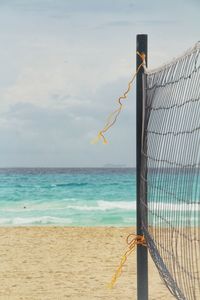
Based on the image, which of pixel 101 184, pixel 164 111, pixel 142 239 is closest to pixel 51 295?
pixel 142 239

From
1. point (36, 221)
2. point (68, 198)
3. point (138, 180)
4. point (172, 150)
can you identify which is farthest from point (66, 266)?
point (68, 198)

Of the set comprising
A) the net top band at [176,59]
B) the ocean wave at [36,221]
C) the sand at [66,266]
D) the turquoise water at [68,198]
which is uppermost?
the net top band at [176,59]

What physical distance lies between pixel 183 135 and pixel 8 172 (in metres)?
49.5

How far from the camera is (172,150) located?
4.69m

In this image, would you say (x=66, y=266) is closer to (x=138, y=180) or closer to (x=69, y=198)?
(x=138, y=180)

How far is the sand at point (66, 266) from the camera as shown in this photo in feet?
27.0

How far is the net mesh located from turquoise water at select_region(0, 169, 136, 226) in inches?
725

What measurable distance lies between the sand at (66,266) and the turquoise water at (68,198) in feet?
33.6

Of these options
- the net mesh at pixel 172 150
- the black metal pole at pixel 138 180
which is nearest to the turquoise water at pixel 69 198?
the black metal pole at pixel 138 180

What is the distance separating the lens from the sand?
822 cm

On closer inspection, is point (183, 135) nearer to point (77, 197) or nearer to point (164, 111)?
point (164, 111)

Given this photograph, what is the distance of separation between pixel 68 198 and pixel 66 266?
24367mm

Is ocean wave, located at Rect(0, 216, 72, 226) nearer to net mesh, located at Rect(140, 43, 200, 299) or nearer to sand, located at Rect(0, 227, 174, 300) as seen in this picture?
sand, located at Rect(0, 227, 174, 300)

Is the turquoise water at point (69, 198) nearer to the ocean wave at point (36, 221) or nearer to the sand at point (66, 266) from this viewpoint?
the ocean wave at point (36, 221)
